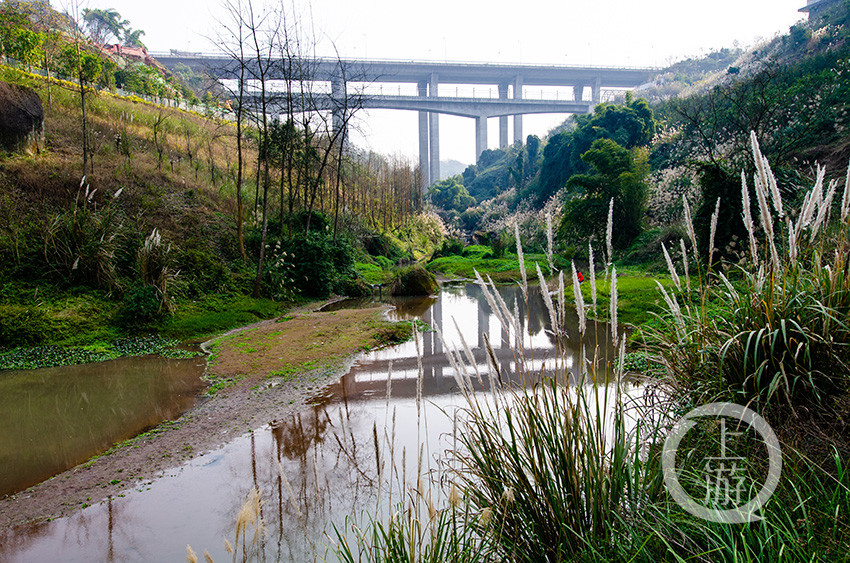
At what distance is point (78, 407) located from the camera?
459 centimetres

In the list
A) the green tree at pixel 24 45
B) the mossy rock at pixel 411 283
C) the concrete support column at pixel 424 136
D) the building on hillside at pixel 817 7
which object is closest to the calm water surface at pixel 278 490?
the mossy rock at pixel 411 283

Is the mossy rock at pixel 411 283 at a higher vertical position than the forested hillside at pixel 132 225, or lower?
lower

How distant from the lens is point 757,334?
188 centimetres

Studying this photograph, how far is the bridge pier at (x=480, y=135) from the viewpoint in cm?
5322

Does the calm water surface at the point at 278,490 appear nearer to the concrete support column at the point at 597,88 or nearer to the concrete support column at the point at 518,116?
the concrete support column at the point at 518,116

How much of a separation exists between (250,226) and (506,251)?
1193 centimetres

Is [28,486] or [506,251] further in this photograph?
[506,251]

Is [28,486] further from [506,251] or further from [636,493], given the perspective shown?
[506,251]

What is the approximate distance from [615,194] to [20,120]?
48.7 ft

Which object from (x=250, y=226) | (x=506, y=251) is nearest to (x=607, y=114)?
(x=506, y=251)

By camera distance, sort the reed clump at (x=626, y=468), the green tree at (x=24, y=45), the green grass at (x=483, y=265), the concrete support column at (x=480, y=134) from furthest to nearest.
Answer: the concrete support column at (x=480, y=134), the green grass at (x=483, y=265), the green tree at (x=24, y=45), the reed clump at (x=626, y=468)

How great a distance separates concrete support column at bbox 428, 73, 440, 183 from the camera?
5334 centimetres

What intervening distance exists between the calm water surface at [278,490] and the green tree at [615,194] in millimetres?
11703

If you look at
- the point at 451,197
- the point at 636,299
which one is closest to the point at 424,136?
the point at 451,197
